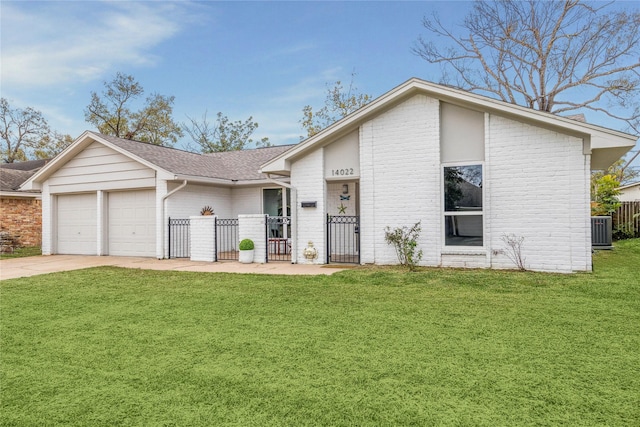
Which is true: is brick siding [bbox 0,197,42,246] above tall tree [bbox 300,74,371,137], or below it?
below

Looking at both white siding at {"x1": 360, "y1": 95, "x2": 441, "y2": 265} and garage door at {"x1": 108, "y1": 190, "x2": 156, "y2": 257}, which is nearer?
white siding at {"x1": 360, "y1": 95, "x2": 441, "y2": 265}

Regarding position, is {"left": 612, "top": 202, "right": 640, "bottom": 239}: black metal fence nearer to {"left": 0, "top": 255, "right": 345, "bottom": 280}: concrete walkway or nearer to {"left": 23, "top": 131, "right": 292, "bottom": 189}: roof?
{"left": 0, "top": 255, "right": 345, "bottom": 280}: concrete walkway

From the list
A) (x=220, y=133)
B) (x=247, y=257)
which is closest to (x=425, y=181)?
(x=247, y=257)

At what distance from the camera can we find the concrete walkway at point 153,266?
31.7ft

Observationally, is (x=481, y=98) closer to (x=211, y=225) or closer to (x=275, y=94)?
(x=211, y=225)

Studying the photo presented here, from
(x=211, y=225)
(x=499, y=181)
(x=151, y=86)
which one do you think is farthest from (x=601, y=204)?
(x=151, y=86)

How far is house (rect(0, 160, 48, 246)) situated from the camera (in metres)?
17.2

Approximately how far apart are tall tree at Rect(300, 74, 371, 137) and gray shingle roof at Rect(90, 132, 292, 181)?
12.3 m

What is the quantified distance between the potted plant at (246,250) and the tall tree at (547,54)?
18.6m

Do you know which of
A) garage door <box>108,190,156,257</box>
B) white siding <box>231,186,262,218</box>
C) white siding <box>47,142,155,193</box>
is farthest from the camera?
white siding <box>231,186,262,218</box>

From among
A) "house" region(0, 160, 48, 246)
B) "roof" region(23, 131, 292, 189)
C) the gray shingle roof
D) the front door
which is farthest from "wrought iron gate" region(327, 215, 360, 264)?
"house" region(0, 160, 48, 246)

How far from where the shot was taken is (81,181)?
1423cm

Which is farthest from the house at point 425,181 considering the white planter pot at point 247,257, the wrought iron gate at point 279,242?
the wrought iron gate at point 279,242

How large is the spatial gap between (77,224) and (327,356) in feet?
47.2
